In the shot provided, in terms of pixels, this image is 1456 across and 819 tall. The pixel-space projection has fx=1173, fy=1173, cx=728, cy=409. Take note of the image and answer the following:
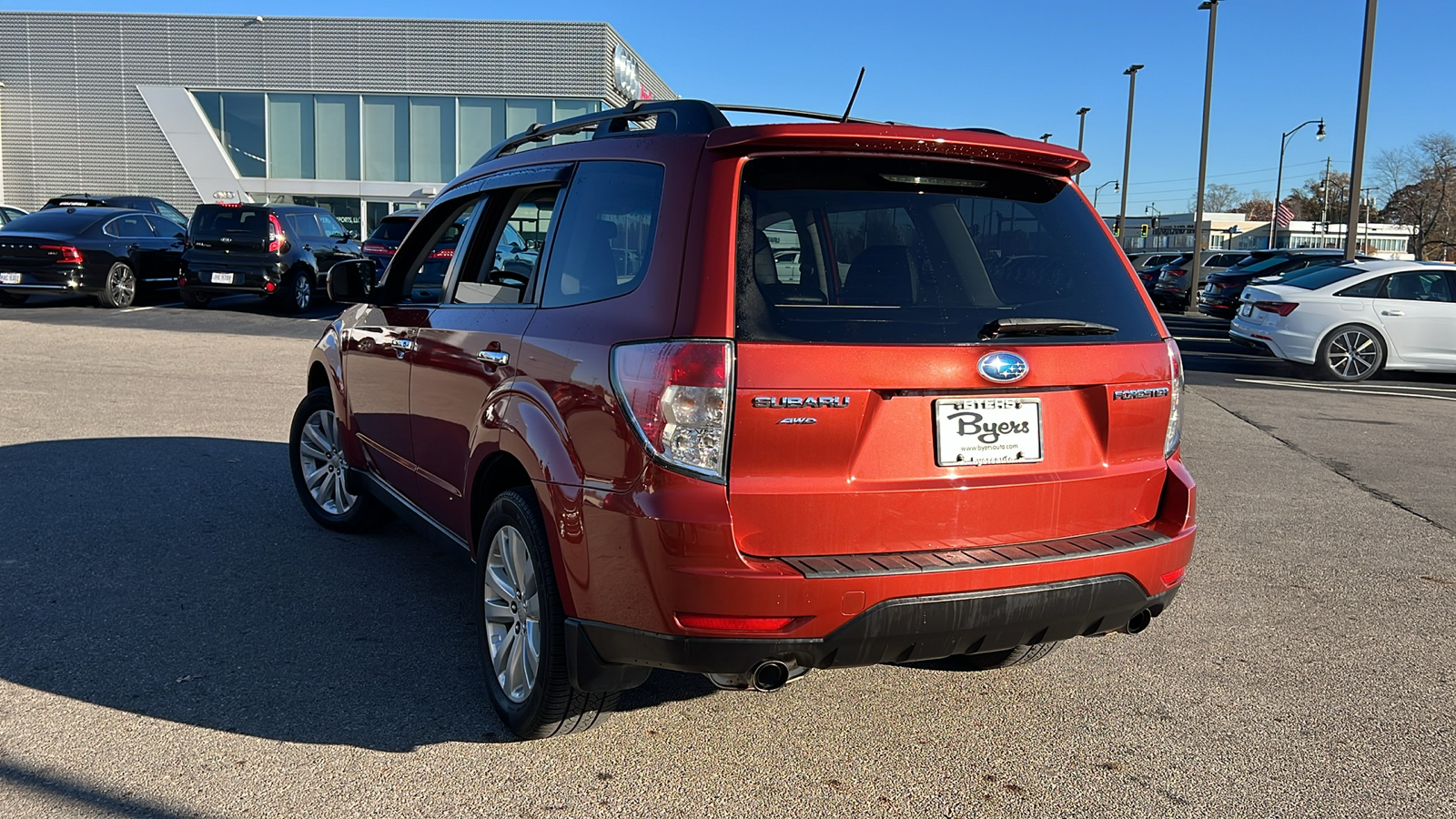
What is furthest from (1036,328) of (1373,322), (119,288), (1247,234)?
(1247,234)

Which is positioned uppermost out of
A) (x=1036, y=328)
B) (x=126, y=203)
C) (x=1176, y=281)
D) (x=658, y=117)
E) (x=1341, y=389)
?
(x=126, y=203)

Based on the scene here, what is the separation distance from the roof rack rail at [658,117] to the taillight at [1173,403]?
1.51 meters

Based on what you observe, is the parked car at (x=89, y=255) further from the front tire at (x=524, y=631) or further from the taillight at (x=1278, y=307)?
the front tire at (x=524, y=631)

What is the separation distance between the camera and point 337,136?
3806 cm

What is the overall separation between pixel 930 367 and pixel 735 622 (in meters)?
0.82

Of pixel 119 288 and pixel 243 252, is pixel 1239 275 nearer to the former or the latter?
pixel 243 252

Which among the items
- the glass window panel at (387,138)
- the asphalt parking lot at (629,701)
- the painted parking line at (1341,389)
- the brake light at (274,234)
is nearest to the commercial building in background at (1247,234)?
the glass window panel at (387,138)

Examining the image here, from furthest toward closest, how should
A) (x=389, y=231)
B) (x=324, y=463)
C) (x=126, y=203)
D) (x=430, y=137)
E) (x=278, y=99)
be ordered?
(x=278, y=99) < (x=430, y=137) < (x=126, y=203) < (x=389, y=231) < (x=324, y=463)

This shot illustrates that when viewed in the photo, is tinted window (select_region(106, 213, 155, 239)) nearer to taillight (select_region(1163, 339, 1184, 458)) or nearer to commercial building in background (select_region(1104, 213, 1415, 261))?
taillight (select_region(1163, 339, 1184, 458))

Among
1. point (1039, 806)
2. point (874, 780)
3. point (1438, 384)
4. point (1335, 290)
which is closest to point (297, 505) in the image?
point (874, 780)

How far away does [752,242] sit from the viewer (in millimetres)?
3043

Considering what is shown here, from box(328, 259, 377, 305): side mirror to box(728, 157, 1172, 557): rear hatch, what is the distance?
2.57m

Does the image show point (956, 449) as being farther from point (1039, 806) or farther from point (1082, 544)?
point (1039, 806)

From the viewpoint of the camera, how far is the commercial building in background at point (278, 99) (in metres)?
37.5
